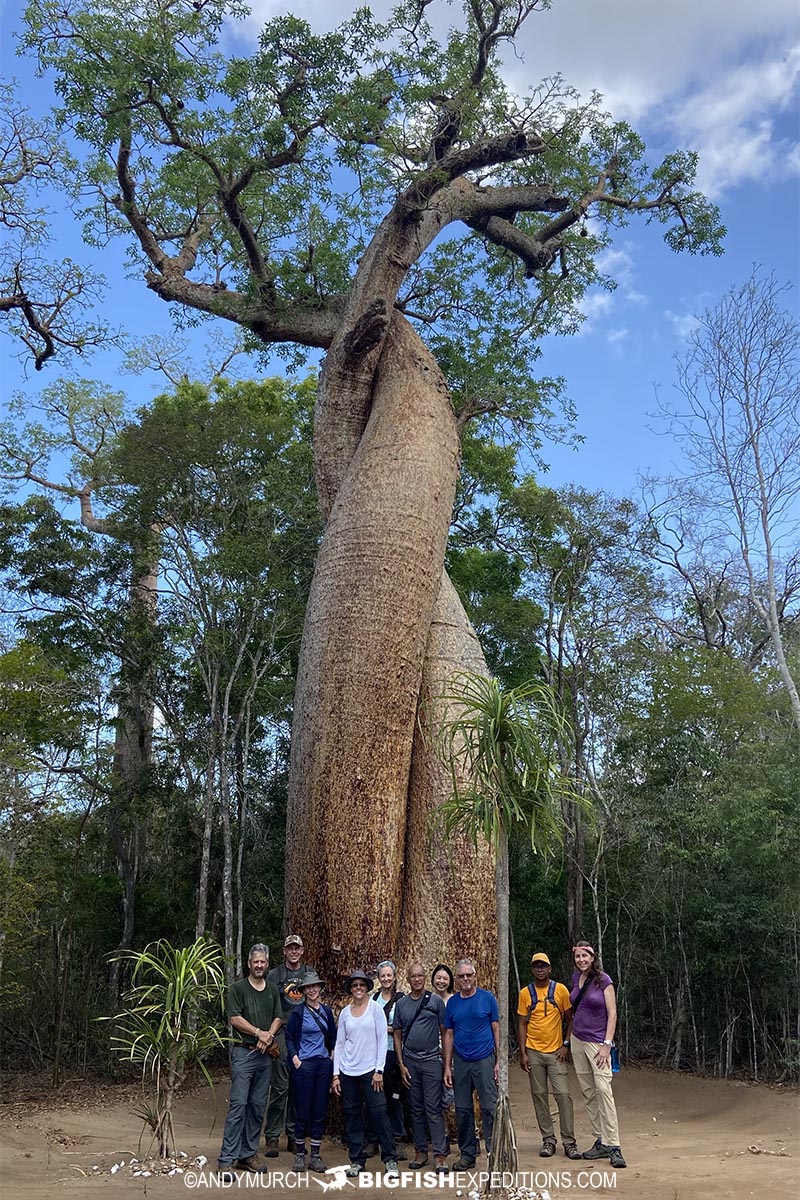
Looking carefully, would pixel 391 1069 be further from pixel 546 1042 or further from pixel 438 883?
pixel 438 883

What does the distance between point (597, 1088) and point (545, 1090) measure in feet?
1.15

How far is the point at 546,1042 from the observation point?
→ 16.9 feet

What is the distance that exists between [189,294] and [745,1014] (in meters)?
9.04

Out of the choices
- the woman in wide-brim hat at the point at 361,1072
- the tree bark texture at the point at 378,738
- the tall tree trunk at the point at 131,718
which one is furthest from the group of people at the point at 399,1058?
the tall tree trunk at the point at 131,718

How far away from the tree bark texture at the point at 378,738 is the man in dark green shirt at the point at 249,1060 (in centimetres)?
66

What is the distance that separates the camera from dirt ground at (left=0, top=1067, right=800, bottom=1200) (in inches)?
168

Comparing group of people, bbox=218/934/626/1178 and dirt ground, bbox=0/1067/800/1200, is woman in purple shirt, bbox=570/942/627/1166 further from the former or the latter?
dirt ground, bbox=0/1067/800/1200

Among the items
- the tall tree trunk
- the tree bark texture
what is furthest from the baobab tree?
the tall tree trunk

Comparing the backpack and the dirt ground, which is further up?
the backpack

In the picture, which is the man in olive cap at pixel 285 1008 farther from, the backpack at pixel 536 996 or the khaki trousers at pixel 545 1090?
the khaki trousers at pixel 545 1090

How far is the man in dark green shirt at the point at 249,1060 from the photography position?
4701 mm

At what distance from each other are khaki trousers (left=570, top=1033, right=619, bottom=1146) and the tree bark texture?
90 cm

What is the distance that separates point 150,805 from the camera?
37.4 ft

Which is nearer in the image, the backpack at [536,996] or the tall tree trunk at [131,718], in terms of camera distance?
the backpack at [536,996]
